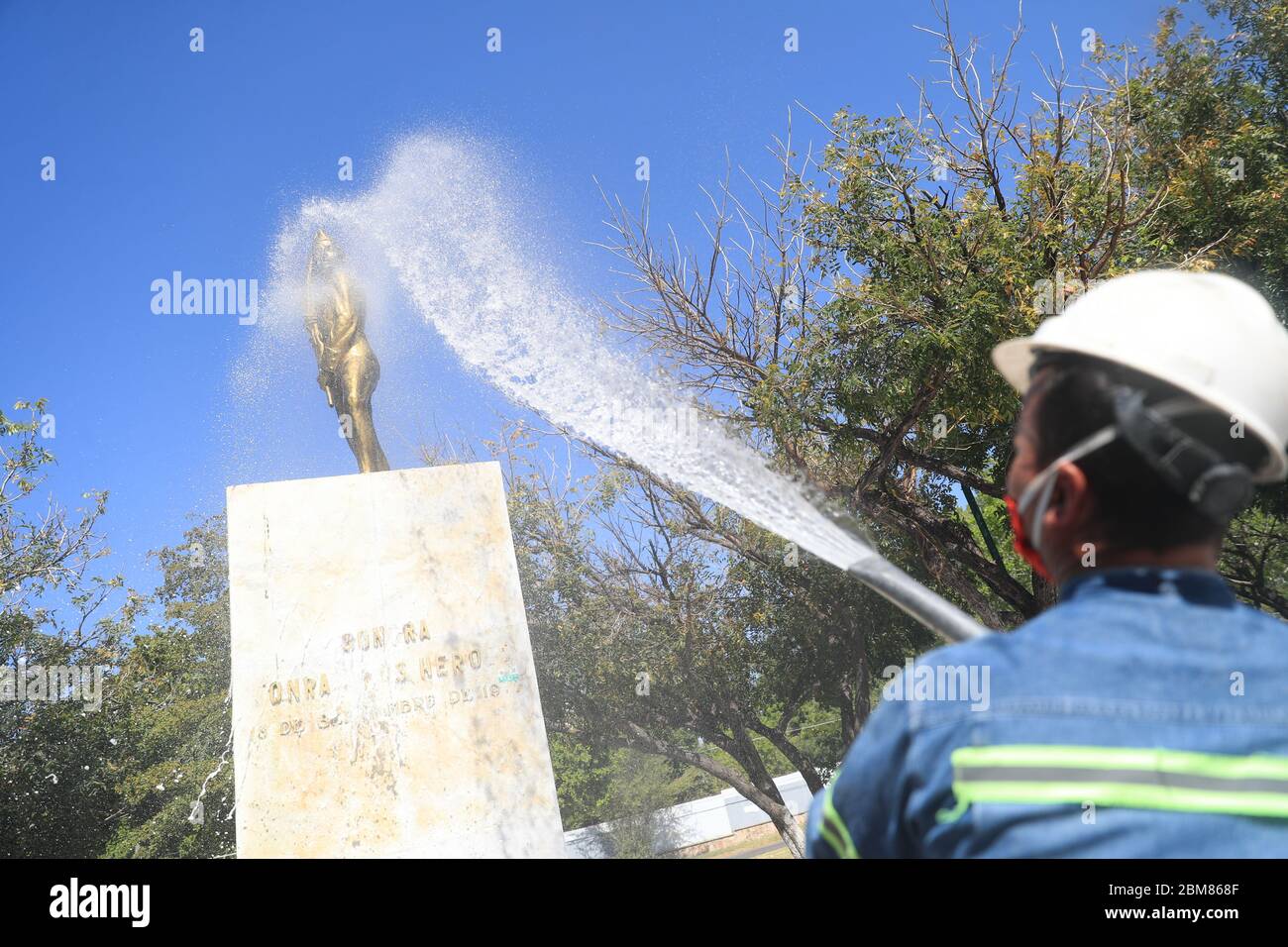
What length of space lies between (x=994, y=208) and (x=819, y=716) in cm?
2381

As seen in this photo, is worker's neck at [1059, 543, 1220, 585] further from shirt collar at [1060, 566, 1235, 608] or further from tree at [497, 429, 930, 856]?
tree at [497, 429, 930, 856]

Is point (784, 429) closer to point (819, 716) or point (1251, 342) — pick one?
point (1251, 342)

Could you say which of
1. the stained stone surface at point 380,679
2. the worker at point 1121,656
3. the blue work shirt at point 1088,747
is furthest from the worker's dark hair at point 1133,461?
the stained stone surface at point 380,679

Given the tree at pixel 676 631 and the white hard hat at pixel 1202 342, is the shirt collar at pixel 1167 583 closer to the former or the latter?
the white hard hat at pixel 1202 342

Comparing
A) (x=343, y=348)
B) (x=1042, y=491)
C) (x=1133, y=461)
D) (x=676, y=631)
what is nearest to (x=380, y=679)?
(x=343, y=348)

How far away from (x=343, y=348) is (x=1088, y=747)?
810cm

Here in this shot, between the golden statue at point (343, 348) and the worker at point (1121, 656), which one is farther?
the golden statue at point (343, 348)

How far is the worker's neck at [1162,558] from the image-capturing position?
1181 mm

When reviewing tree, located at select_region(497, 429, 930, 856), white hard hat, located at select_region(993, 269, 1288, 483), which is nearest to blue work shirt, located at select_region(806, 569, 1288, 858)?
white hard hat, located at select_region(993, 269, 1288, 483)

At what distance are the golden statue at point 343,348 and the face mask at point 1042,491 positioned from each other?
7.41 meters

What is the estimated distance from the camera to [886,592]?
1748mm

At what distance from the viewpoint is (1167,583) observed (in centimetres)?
115

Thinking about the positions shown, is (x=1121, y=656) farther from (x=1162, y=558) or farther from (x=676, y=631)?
(x=676, y=631)

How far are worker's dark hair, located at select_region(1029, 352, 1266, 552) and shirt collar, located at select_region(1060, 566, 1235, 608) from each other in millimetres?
39
